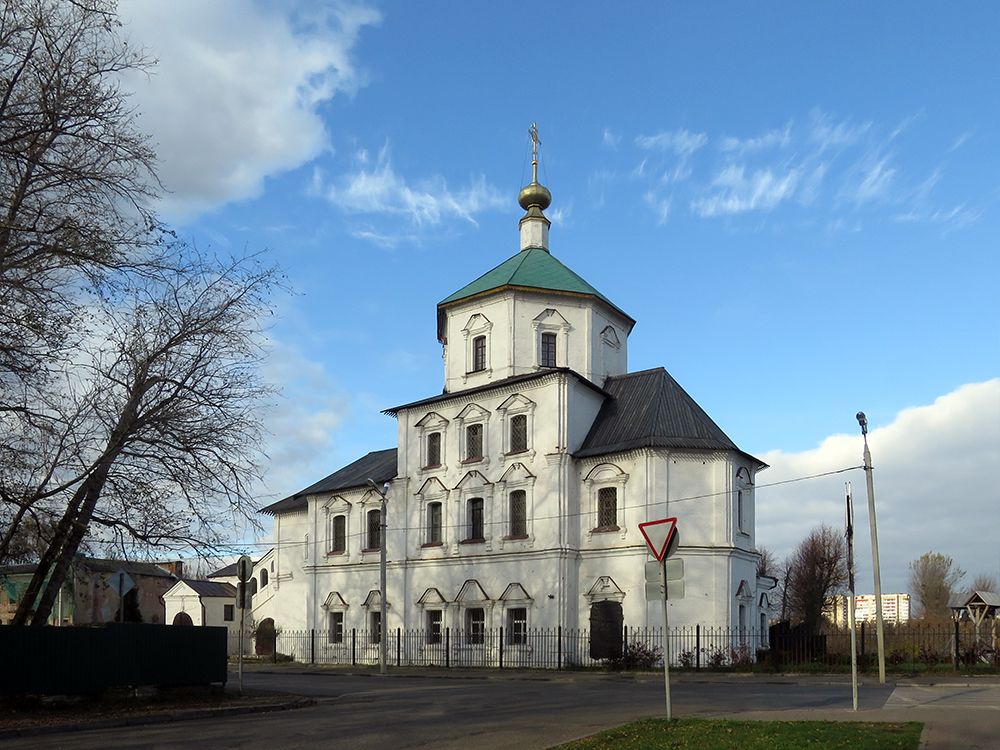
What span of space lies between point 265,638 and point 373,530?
10530 millimetres

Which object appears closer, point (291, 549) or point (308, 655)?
point (308, 655)

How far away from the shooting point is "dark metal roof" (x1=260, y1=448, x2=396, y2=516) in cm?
4704

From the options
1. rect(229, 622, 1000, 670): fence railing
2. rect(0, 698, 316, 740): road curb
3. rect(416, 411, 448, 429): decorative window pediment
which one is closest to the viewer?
rect(0, 698, 316, 740): road curb

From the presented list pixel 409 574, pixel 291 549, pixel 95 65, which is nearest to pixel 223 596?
pixel 291 549

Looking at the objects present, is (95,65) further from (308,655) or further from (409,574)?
(308,655)

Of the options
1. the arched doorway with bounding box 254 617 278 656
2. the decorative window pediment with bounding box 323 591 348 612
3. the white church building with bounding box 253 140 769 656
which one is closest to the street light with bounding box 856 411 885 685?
the white church building with bounding box 253 140 769 656

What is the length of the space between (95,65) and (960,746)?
13.4 metres

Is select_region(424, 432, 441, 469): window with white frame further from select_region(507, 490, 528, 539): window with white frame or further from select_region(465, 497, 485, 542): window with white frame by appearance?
Answer: select_region(507, 490, 528, 539): window with white frame

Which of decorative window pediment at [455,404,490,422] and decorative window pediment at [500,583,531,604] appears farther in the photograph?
decorative window pediment at [455,404,490,422]

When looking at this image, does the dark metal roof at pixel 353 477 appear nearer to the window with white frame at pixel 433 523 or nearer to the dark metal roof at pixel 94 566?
the window with white frame at pixel 433 523

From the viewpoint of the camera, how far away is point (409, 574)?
4362 centimetres

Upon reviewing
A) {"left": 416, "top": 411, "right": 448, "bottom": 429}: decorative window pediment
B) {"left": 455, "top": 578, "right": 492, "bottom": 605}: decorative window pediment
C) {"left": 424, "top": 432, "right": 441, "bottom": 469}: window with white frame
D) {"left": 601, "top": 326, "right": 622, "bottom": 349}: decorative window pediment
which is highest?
{"left": 601, "top": 326, "right": 622, "bottom": 349}: decorative window pediment

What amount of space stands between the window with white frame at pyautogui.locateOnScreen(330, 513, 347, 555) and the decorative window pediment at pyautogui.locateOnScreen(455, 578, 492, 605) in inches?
306

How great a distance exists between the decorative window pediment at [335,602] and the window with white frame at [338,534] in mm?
1935
